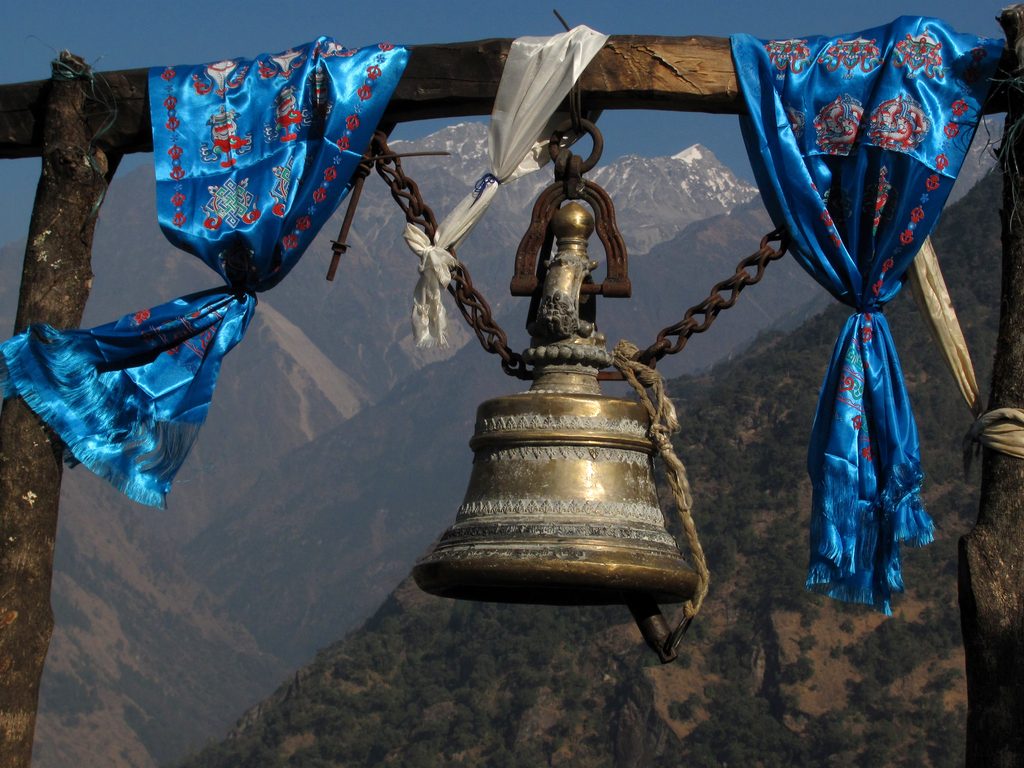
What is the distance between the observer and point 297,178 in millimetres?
4715

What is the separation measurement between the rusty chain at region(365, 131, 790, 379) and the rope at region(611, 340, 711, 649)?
63mm

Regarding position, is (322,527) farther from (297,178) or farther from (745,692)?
(297,178)

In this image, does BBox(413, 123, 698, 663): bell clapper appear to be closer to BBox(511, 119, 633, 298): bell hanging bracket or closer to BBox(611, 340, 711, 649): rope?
BBox(611, 340, 711, 649): rope

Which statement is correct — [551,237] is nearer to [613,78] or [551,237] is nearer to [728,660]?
[613,78]

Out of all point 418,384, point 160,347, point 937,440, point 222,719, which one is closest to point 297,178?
point 160,347

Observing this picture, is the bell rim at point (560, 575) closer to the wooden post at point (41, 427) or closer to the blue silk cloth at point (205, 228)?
the blue silk cloth at point (205, 228)

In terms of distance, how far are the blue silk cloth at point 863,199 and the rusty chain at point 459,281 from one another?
0.82 m

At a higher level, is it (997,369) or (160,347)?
(160,347)

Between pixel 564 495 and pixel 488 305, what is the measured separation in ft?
2.97

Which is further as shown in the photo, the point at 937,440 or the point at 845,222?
the point at 937,440

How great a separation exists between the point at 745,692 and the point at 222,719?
82.6 meters

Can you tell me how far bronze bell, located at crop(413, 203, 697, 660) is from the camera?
11.5 ft

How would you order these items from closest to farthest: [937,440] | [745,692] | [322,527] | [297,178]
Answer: [297,178] → [745,692] → [937,440] → [322,527]

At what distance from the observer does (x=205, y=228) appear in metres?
4.71
